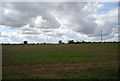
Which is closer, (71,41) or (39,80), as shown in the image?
(39,80)

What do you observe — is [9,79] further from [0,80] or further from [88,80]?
[88,80]

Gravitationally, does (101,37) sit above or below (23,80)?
above

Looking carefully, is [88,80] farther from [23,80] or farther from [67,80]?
[23,80]

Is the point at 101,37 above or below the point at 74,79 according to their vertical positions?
above

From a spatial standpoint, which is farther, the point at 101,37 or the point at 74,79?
the point at 101,37

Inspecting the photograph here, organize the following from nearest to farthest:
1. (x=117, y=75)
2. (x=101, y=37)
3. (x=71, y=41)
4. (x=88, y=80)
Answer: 1. (x=88, y=80)
2. (x=117, y=75)
3. (x=101, y=37)
4. (x=71, y=41)

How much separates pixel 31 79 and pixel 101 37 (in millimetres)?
79359

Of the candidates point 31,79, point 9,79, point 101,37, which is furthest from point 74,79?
point 101,37

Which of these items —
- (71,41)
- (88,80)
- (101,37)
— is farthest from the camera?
(71,41)

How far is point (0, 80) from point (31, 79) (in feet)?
6.25

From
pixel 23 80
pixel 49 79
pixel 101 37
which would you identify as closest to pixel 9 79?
pixel 23 80

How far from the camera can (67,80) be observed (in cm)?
837

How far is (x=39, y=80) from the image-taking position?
27.4ft

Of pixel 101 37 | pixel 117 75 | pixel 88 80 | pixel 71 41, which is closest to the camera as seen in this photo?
pixel 88 80
